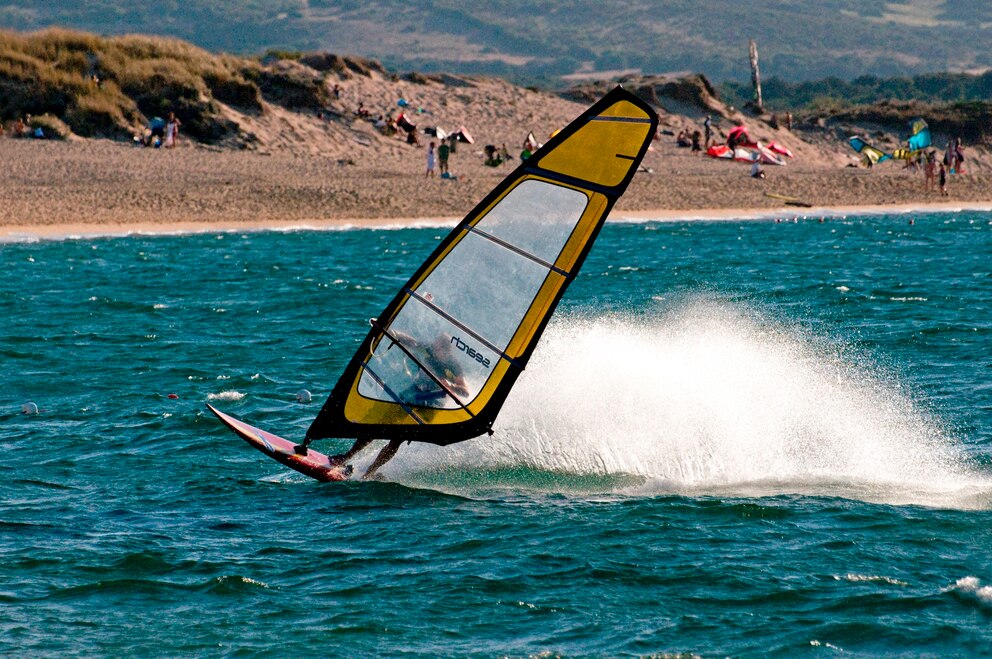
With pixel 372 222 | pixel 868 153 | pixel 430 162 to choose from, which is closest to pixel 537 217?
pixel 372 222

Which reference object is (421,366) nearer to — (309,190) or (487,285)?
(487,285)

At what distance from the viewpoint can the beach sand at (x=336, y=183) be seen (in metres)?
32.8

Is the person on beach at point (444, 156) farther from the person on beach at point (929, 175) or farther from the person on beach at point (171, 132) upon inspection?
the person on beach at point (929, 175)

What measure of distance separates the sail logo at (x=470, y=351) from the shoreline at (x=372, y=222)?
22435 mm

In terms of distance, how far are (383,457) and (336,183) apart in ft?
89.0

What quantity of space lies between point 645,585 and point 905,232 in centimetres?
2806

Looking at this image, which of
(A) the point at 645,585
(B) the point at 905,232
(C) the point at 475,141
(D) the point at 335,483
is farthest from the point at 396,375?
(C) the point at 475,141

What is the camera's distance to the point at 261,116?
142 ft

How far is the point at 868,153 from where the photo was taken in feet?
162

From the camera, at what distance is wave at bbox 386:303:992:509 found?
10.0 m

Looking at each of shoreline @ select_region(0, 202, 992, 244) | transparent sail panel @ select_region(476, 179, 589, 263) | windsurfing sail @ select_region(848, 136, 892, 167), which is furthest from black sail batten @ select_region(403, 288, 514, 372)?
windsurfing sail @ select_region(848, 136, 892, 167)

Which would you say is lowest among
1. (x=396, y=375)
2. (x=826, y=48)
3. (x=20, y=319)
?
(x=20, y=319)

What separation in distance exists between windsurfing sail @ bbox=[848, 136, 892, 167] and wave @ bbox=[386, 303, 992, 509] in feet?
126

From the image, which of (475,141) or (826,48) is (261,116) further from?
(826,48)
